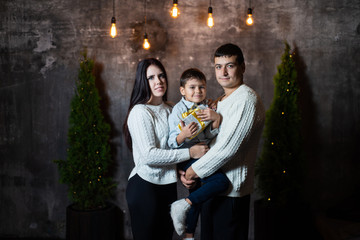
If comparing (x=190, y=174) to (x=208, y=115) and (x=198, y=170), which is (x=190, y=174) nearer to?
(x=198, y=170)

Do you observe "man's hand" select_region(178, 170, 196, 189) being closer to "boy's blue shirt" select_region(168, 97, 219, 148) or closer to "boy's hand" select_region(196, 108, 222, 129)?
"boy's blue shirt" select_region(168, 97, 219, 148)

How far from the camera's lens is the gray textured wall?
4570mm

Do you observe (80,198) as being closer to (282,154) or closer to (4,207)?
(4,207)

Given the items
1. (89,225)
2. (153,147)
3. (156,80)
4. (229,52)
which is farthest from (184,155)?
(89,225)

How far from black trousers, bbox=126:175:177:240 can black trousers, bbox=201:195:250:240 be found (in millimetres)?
358

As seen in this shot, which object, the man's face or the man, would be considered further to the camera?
the man's face

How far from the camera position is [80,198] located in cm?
435

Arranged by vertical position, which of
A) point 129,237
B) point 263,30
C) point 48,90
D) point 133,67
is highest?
point 263,30

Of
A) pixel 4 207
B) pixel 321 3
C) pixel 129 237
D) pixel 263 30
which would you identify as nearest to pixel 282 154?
pixel 263 30

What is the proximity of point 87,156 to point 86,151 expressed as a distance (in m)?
0.07

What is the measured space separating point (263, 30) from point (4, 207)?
4.52m

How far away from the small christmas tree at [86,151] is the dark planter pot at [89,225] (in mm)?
189

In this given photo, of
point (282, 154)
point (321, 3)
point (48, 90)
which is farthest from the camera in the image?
point (48, 90)

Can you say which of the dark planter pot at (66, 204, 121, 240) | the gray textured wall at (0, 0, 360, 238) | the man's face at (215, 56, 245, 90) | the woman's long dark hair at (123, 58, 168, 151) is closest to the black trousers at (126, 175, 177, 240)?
the woman's long dark hair at (123, 58, 168, 151)
